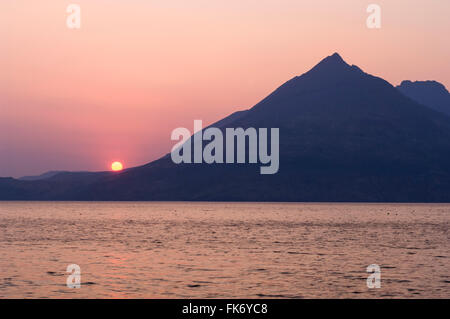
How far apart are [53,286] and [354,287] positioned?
67.4 feet

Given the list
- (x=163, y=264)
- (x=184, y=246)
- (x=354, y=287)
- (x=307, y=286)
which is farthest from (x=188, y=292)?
(x=184, y=246)

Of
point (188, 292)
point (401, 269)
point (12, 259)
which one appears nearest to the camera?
point (188, 292)

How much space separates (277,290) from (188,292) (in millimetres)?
5937

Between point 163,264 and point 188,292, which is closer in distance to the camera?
point 188,292

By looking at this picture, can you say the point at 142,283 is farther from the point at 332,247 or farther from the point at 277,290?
the point at 332,247

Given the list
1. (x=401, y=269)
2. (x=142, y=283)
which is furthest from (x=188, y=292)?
(x=401, y=269)
